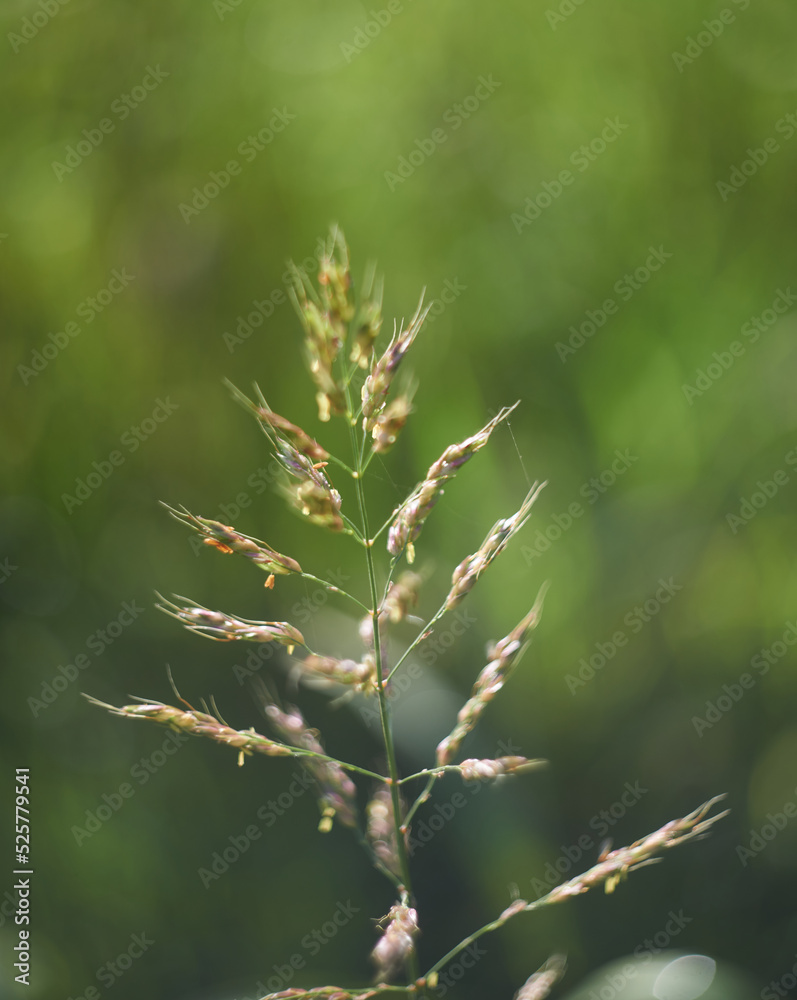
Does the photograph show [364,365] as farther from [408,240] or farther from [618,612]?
[408,240]

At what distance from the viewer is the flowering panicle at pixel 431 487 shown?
0.59 m

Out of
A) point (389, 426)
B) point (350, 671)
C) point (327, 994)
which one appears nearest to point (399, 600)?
point (350, 671)

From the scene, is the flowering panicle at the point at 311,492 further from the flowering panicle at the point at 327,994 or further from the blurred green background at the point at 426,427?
the blurred green background at the point at 426,427

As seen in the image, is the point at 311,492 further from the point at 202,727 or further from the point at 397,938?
the point at 397,938

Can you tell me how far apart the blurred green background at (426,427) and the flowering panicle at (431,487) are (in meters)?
0.89

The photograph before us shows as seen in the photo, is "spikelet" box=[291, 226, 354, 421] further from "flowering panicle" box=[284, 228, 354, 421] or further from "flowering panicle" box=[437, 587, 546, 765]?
"flowering panicle" box=[437, 587, 546, 765]

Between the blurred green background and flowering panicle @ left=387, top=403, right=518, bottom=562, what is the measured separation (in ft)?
2.93

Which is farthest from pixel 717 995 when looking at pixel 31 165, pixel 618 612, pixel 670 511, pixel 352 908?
pixel 31 165

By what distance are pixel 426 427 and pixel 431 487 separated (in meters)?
1.29

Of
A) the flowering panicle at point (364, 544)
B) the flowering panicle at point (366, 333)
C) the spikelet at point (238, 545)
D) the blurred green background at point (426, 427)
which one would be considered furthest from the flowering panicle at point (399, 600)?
the blurred green background at point (426, 427)

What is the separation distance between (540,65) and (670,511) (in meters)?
1.33

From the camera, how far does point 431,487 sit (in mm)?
592

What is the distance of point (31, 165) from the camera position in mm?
2031

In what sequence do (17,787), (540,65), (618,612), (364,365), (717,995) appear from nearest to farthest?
(364,365) → (717,995) → (17,787) → (618,612) → (540,65)
